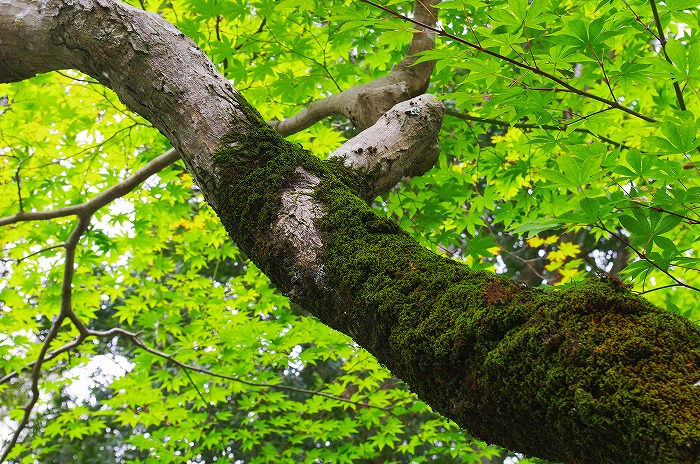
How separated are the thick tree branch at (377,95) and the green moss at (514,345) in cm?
114

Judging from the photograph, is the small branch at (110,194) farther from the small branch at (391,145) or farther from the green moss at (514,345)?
the green moss at (514,345)

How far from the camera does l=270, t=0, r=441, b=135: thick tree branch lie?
238 centimetres

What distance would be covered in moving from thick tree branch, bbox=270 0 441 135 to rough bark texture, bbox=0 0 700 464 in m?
0.68

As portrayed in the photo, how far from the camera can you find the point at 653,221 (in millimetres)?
1317

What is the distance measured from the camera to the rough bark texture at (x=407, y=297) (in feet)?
2.70

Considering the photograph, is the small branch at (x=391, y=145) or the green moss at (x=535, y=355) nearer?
the green moss at (x=535, y=355)

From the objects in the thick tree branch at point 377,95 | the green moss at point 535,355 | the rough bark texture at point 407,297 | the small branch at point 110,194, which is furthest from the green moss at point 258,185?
the small branch at point 110,194

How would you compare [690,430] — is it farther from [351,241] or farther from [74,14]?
[74,14]

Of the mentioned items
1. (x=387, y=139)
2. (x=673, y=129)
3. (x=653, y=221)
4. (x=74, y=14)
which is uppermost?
(x=74, y=14)

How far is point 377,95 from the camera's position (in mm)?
2381

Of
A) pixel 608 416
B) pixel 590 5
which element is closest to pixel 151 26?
pixel 608 416

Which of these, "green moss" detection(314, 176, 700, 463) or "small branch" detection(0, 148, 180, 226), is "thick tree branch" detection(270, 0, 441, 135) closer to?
"small branch" detection(0, 148, 180, 226)

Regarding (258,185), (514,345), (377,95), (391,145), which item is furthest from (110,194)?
(514,345)

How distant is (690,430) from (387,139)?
1.34 meters
